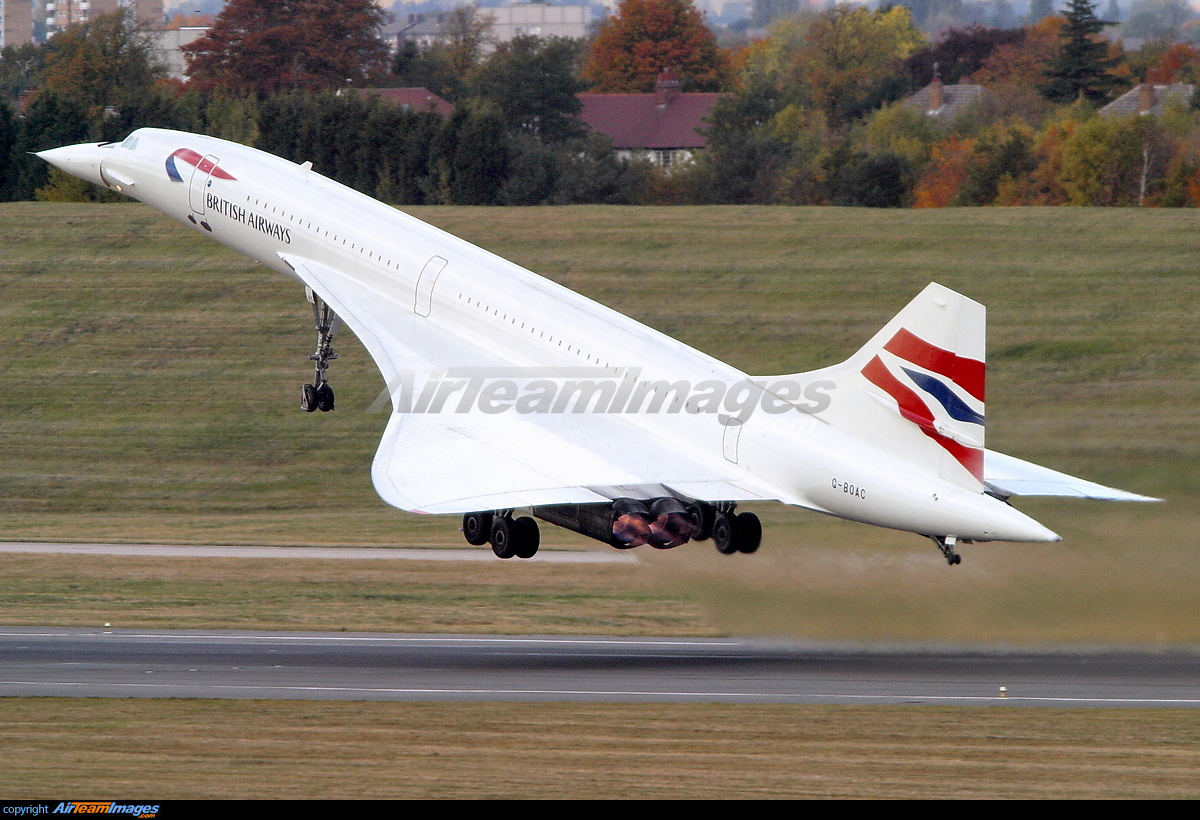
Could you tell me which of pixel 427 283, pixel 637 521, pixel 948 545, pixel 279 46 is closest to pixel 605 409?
pixel 637 521

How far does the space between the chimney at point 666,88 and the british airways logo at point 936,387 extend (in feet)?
263

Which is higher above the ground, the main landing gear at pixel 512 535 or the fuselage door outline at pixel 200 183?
the fuselage door outline at pixel 200 183

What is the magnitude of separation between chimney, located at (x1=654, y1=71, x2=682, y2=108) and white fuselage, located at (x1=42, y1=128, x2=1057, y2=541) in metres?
67.2

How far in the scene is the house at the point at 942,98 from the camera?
95875mm

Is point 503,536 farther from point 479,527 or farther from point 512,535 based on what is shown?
point 479,527

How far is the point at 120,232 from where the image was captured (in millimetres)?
60844

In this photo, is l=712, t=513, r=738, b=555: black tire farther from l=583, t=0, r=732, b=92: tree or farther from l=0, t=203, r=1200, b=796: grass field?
l=583, t=0, r=732, b=92: tree

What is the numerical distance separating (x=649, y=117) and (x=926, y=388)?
79.2 metres

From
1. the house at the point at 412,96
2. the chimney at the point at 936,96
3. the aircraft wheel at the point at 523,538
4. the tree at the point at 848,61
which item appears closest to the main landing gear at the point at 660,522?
the aircraft wheel at the point at 523,538

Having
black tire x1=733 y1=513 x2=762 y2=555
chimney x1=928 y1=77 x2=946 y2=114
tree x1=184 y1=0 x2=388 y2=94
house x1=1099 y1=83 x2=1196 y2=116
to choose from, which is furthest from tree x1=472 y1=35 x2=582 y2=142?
black tire x1=733 y1=513 x2=762 y2=555

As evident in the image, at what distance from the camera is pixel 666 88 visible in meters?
102

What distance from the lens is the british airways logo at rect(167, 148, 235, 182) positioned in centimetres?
3384

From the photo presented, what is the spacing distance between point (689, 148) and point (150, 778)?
7912 centimetres

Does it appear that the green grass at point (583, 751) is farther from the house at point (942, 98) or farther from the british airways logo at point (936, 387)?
the house at point (942, 98)
